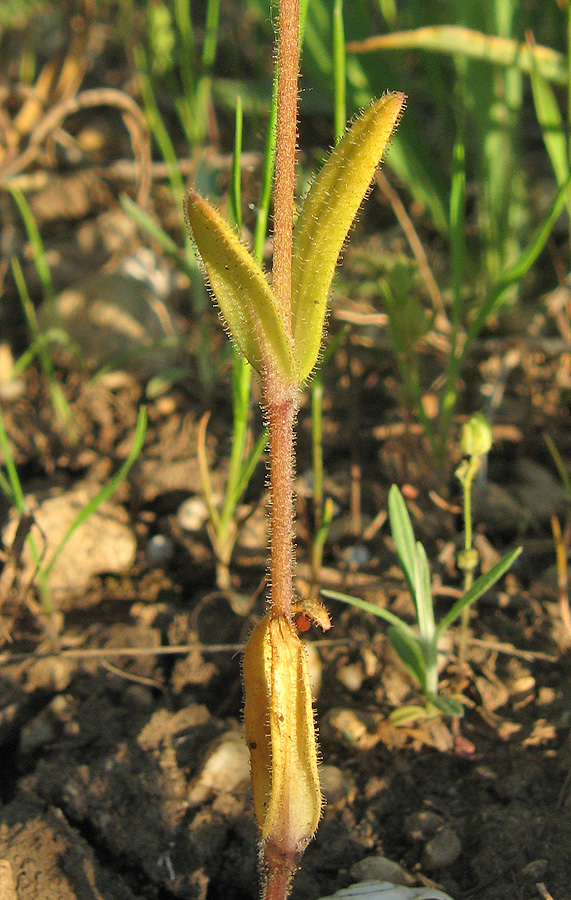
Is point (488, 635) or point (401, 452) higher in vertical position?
point (401, 452)

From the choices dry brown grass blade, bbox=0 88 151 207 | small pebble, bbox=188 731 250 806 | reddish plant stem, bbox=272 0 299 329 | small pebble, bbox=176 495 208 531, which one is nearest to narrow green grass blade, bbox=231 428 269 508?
small pebble, bbox=176 495 208 531

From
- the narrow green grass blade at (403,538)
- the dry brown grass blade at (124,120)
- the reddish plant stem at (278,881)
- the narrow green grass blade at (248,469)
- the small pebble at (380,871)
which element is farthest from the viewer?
the dry brown grass blade at (124,120)

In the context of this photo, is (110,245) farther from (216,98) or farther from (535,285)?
(535,285)

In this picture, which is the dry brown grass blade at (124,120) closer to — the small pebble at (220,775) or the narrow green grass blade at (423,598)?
the narrow green grass blade at (423,598)

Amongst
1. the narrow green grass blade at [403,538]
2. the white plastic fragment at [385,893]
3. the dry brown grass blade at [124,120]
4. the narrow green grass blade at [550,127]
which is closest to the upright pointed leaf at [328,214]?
the narrow green grass blade at [403,538]

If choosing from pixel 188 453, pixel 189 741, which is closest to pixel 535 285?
pixel 188 453

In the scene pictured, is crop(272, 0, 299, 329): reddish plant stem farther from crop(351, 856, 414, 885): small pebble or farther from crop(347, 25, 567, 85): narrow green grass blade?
crop(347, 25, 567, 85): narrow green grass blade
